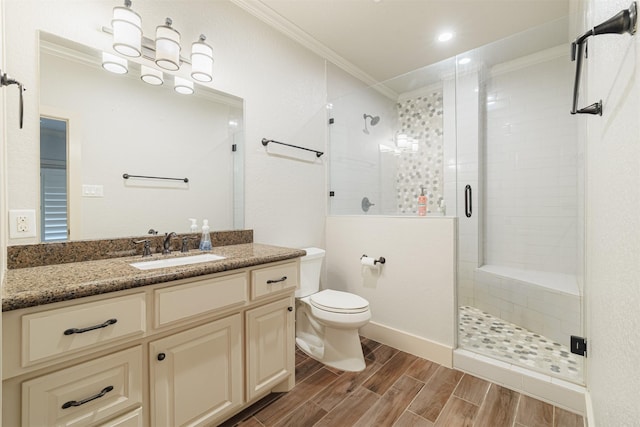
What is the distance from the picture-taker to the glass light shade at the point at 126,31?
1386 millimetres

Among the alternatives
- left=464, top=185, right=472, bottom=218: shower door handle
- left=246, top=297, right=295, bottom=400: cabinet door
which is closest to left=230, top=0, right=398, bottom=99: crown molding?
left=464, top=185, right=472, bottom=218: shower door handle

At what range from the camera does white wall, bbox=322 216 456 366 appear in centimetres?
195

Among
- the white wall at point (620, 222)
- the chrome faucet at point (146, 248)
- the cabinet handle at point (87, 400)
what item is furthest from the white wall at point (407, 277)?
the cabinet handle at point (87, 400)

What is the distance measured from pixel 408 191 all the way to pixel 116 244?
2.40m

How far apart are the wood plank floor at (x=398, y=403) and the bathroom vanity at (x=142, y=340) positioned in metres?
0.16

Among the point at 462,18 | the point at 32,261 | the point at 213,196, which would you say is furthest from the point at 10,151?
the point at 462,18

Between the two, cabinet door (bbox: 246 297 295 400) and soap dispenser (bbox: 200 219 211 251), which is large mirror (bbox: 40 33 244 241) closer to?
soap dispenser (bbox: 200 219 211 251)

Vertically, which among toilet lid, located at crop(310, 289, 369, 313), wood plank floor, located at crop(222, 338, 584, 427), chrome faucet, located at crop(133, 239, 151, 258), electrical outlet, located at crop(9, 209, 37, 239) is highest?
electrical outlet, located at crop(9, 209, 37, 239)

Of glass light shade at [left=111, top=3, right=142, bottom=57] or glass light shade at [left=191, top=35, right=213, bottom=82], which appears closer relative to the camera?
glass light shade at [left=111, top=3, right=142, bottom=57]

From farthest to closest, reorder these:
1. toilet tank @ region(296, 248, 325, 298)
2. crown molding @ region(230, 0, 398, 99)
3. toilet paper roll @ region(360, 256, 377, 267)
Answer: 1. toilet paper roll @ region(360, 256, 377, 267)
2. toilet tank @ region(296, 248, 325, 298)
3. crown molding @ region(230, 0, 398, 99)

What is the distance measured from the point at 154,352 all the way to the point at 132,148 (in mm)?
1105

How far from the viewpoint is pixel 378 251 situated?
2322 mm

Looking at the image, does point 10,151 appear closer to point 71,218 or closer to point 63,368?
point 71,218

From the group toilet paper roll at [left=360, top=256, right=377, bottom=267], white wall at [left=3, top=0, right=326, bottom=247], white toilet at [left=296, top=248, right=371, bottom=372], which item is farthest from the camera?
toilet paper roll at [left=360, top=256, right=377, bottom=267]
